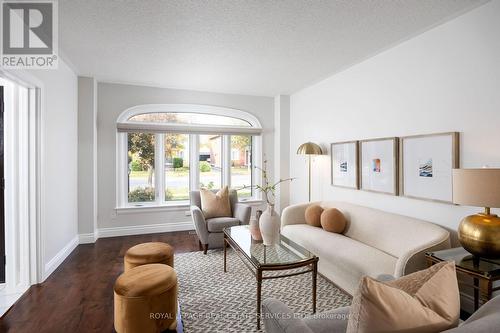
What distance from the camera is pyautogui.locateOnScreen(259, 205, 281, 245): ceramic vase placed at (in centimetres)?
272

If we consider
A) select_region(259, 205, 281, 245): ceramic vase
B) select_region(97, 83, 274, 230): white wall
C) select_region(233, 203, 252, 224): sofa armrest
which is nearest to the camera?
select_region(259, 205, 281, 245): ceramic vase

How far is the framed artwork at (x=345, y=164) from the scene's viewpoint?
146 inches

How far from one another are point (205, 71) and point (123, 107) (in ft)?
5.59

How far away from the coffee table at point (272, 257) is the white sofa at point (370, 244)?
0.40 meters

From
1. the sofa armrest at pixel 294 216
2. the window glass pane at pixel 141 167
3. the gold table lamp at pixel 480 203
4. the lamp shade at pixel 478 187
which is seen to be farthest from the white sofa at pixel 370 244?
the window glass pane at pixel 141 167

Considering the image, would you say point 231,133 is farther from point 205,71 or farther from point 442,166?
point 442,166

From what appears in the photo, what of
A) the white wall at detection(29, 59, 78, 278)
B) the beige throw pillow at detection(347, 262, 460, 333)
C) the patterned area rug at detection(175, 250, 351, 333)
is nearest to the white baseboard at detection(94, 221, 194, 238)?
the white wall at detection(29, 59, 78, 278)

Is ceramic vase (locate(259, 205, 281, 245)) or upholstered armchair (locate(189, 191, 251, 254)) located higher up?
ceramic vase (locate(259, 205, 281, 245))

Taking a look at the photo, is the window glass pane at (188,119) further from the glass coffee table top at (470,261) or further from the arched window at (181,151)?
the glass coffee table top at (470,261)

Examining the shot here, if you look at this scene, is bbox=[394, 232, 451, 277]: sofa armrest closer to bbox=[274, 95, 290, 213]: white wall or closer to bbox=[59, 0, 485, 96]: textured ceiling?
bbox=[59, 0, 485, 96]: textured ceiling

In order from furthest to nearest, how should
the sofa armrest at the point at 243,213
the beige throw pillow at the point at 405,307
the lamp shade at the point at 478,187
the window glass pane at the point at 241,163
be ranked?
the window glass pane at the point at 241,163, the sofa armrest at the point at 243,213, the lamp shade at the point at 478,187, the beige throw pillow at the point at 405,307

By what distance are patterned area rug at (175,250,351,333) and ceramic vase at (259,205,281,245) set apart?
0.50m

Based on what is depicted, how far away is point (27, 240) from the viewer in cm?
282

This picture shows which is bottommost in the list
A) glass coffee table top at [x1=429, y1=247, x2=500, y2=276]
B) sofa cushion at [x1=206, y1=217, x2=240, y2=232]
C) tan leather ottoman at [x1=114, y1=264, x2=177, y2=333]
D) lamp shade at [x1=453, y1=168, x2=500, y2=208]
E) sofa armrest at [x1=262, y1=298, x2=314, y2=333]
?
tan leather ottoman at [x1=114, y1=264, x2=177, y2=333]
